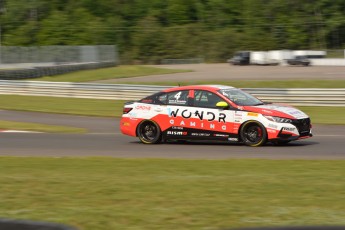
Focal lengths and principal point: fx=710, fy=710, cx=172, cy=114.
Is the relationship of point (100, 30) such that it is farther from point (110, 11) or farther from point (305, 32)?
point (305, 32)

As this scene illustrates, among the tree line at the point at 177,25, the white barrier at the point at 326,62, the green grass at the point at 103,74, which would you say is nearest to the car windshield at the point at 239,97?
the green grass at the point at 103,74

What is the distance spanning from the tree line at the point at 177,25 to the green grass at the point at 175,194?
244 ft

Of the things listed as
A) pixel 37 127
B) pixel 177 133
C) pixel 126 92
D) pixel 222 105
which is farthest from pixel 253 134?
pixel 126 92

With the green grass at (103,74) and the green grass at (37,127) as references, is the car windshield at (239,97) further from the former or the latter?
the green grass at (103,74)

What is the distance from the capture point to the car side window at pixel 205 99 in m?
15.1

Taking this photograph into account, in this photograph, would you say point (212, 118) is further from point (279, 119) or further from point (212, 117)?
point (279, 119)

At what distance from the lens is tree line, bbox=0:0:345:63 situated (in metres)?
90.0

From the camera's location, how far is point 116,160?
1223cm

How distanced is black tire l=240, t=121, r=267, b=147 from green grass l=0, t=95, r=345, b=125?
249 inches

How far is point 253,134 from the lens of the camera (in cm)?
1462

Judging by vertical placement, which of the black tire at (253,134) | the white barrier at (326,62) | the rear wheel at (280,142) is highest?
the white barrier at (326,62)

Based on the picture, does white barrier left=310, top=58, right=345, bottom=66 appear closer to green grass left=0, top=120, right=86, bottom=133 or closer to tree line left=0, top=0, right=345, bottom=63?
tree line left=0, top=0, right=345, bottom=63

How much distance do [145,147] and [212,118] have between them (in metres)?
1.55

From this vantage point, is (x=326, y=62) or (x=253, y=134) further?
(x=326, y=62)
